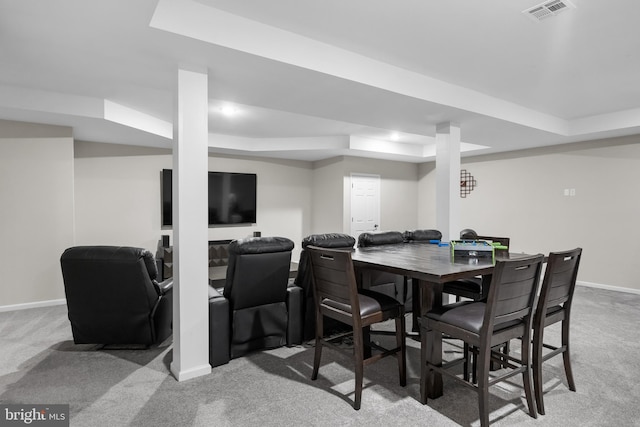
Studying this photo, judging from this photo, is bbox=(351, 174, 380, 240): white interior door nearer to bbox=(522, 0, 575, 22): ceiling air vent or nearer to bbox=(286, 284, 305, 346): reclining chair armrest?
bbox=(286, 284, 305, 346): reclining chair armrest

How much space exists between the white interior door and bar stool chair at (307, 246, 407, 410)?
484cm

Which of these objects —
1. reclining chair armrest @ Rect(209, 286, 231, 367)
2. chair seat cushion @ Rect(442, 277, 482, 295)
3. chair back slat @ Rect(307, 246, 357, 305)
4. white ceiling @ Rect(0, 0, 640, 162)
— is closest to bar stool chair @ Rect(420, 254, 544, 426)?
chair back slat @ Rect(307, 246, 357, 305)

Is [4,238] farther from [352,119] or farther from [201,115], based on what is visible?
[352,119]

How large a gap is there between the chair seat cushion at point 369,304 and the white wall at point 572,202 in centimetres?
503

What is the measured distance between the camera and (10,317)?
4.00 metres

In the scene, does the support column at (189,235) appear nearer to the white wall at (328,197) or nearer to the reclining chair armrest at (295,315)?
the reclining chair armrest at (295,315)

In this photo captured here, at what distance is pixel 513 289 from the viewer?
192 centimetres

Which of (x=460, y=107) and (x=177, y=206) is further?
(x=460, y=107)

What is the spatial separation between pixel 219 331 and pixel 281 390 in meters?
0.72

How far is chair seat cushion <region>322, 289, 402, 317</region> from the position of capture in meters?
2.31

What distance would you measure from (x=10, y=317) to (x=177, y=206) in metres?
3.15

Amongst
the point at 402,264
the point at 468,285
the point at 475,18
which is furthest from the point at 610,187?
the point at 402,264

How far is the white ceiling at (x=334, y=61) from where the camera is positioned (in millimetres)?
2381

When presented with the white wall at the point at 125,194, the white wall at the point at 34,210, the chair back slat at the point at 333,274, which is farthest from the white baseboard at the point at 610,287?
the white wall at the point at 34,210
